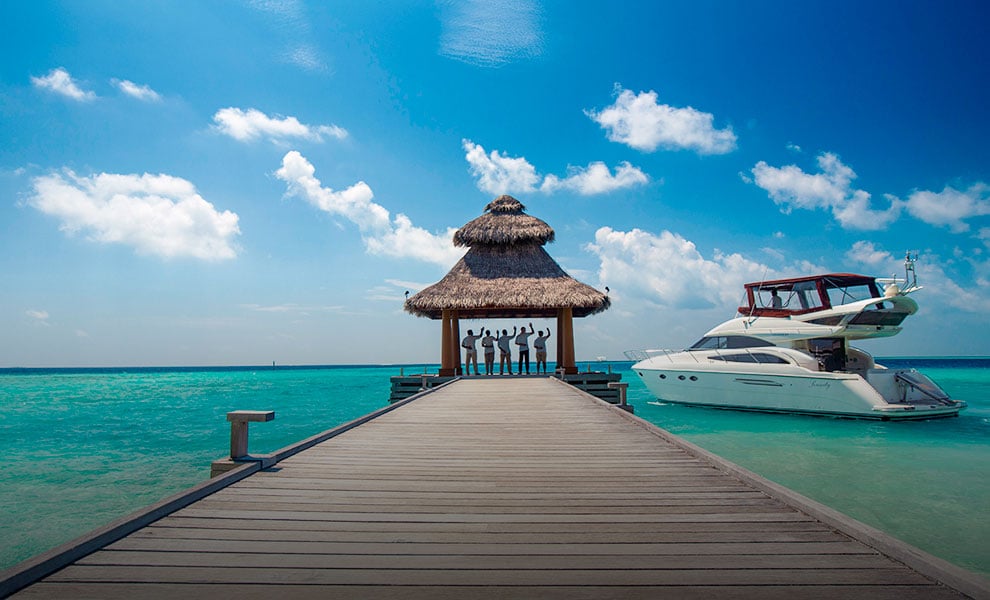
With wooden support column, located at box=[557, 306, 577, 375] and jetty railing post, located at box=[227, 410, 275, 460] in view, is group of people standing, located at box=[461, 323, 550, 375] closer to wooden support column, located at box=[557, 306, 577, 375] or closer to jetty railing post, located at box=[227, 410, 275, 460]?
wooden support column, located at box=[557, 306, 577, 375]

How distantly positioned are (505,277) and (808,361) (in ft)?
34.4

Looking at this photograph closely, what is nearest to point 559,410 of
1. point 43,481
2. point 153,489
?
point 153,489

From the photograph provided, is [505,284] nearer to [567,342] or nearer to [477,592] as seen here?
[567,342]

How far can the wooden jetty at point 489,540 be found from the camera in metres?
2.22

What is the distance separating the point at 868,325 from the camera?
1692cm

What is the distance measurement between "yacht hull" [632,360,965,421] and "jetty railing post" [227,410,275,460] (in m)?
17.4

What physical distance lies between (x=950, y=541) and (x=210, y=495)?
827cm

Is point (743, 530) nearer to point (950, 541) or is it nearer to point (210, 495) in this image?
point (210, 495)

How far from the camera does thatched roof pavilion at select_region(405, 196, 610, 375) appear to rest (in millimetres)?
14828

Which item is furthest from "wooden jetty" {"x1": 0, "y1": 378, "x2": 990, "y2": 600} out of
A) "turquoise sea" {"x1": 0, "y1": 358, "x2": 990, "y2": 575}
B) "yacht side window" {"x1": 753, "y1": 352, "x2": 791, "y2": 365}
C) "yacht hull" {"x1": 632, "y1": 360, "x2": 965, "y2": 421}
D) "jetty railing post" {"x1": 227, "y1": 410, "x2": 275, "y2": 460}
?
"yacht side window" {"x1": 753, "y1": 352, "x2": 791, "y2": 365}

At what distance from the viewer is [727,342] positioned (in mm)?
19281

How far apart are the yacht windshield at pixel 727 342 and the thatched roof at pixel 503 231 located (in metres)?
7.93

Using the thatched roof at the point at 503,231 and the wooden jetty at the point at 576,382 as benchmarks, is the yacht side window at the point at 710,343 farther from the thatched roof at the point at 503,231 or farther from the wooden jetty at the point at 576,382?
the thatched roof at the point at 503,231

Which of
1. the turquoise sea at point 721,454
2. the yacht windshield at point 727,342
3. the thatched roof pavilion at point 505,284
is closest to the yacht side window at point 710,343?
the yacht windshield at point 727,342
